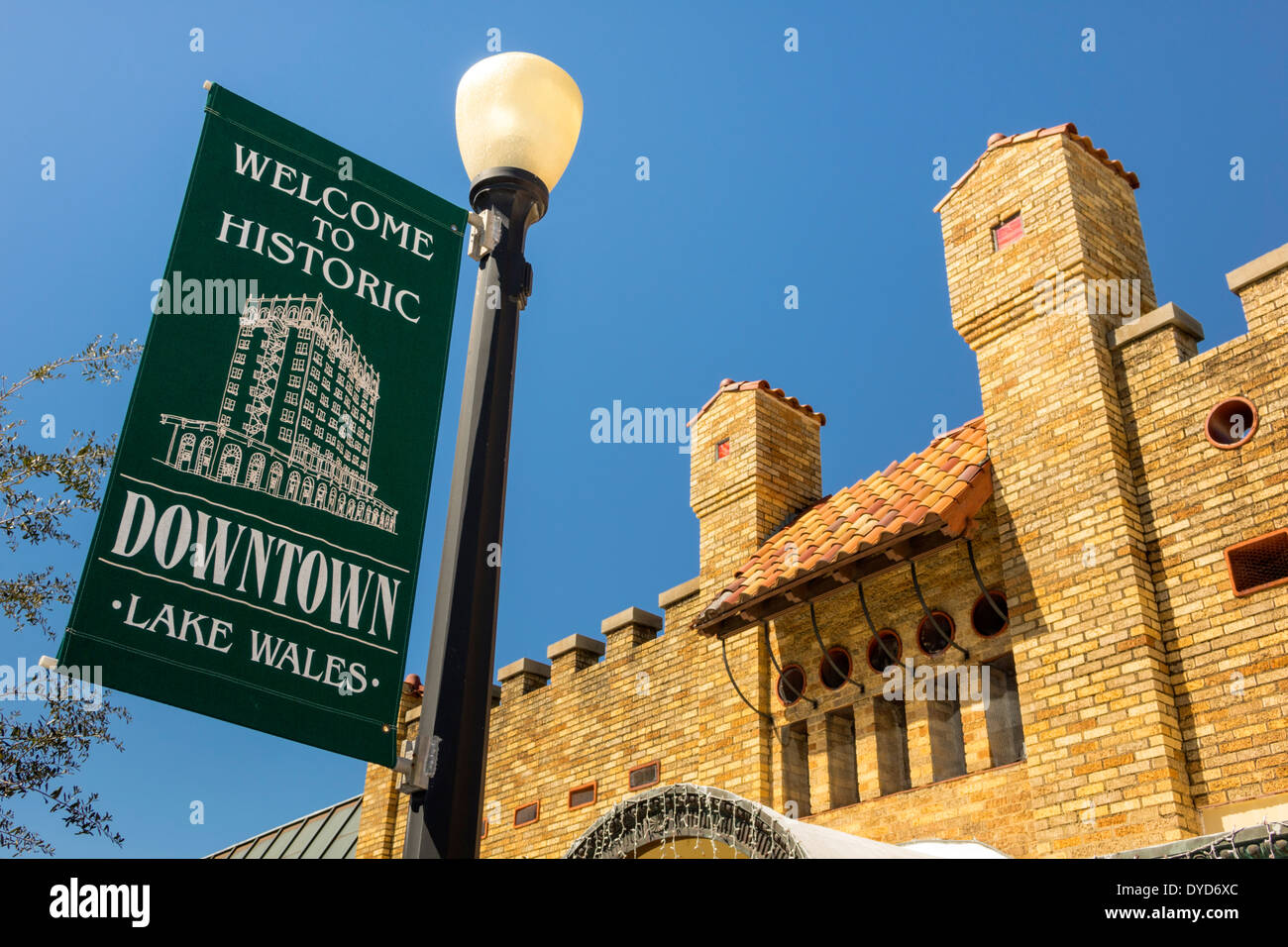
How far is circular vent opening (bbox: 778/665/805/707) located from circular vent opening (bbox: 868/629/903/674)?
2.81 ft

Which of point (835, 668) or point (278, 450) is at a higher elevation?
point (835, 668)

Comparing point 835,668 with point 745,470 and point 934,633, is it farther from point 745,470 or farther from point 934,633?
point 745,470

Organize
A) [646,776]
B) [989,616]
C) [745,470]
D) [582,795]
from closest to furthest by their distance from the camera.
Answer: [989,616] → [646,776] → [745,470] → [582,795]

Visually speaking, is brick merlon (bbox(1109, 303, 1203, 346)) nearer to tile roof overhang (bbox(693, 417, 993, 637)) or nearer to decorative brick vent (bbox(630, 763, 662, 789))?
tile roof overhang (bbox(693, 417, 993, 637))

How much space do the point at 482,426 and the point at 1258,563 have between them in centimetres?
646

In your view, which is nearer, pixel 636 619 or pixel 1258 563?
pixel 1258 563

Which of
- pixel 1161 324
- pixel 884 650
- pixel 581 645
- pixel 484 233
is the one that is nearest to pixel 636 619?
pixel 581 645

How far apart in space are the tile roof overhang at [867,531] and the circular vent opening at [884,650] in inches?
25.1

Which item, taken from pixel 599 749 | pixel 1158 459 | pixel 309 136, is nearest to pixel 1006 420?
pixel 1158 459

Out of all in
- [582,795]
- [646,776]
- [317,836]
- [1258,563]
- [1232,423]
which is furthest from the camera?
[317,836]

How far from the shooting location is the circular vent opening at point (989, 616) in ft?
30.3

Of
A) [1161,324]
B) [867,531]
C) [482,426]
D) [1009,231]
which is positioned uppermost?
[1009,231]

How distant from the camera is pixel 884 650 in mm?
9812

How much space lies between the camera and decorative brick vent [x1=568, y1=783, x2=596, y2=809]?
40.8 feet
